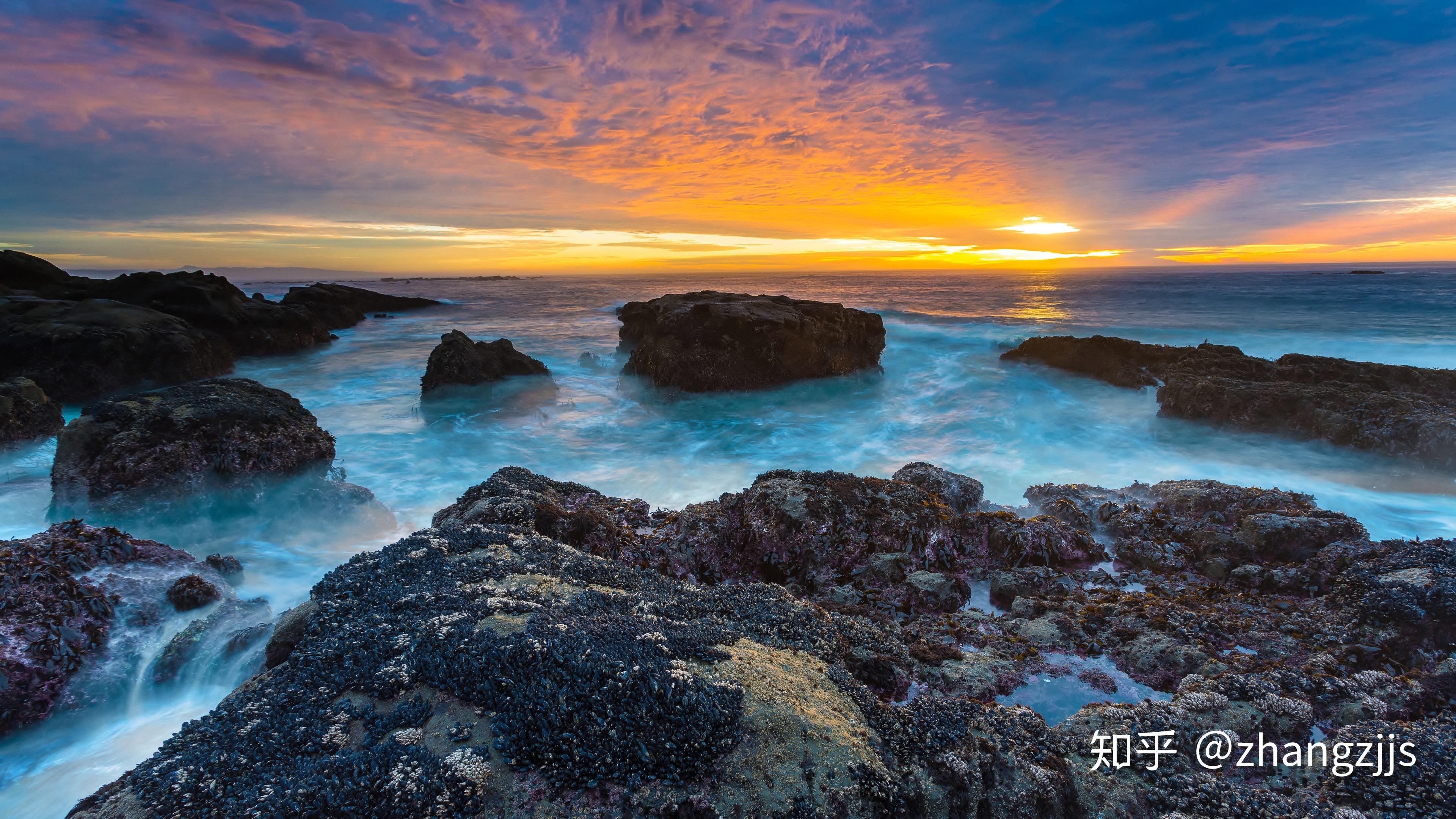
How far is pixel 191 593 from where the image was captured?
616 centimetres

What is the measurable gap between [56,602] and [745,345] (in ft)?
55.7

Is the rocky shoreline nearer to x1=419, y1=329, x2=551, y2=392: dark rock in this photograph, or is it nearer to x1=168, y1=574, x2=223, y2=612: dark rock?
x1=168, y1=574, x2=223, y2=612: dark rock

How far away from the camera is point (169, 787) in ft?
9.79

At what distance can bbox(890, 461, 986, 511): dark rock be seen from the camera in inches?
354

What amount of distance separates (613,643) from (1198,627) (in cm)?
570

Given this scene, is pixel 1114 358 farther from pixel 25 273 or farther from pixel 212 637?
pixel 25 273

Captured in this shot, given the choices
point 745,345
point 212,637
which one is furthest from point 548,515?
point 745,345

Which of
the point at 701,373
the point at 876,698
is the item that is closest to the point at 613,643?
the point at 876,698

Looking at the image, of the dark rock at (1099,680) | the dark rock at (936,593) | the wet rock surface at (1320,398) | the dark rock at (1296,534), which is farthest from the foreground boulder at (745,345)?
the dark rock at (1099,680)

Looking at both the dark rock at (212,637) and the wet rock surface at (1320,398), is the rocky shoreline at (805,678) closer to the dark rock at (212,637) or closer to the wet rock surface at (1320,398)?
the dark rock at (212,637)

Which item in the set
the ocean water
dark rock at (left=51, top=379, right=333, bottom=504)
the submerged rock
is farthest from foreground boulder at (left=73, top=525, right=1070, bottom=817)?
dark rock at (left=51, top=379, right=333, bottom=504)

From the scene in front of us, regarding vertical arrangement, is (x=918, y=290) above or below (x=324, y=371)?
above

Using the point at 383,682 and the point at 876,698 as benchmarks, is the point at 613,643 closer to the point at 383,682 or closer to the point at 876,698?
the point at 383,682

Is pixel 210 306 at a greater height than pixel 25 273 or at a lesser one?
lesser
